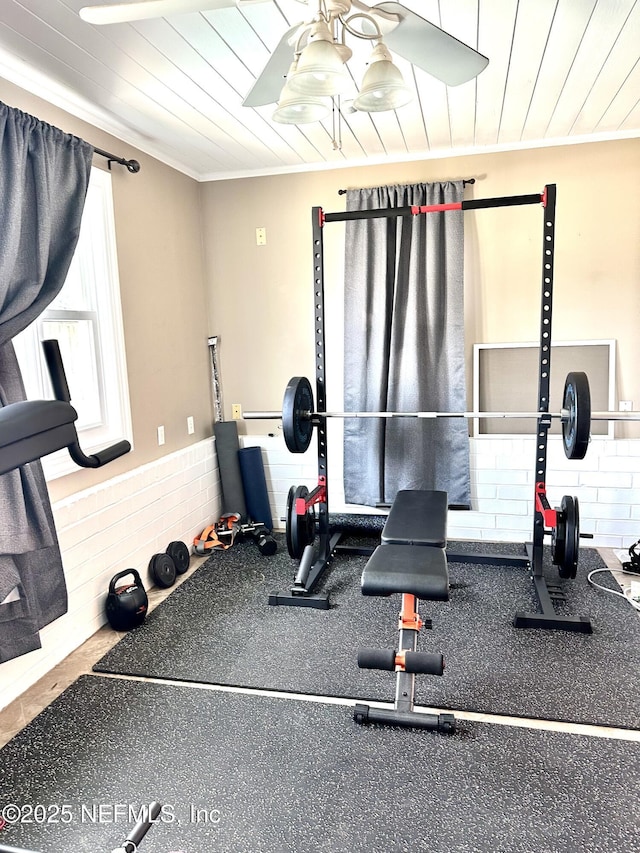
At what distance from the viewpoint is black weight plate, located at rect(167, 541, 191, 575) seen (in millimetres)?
3188

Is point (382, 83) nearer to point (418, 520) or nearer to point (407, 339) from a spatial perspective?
point (418, 520)

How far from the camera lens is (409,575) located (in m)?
1.93

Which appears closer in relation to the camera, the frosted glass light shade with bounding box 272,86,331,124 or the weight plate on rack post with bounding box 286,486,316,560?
the frosted glass light shade with bounding box 272,86,331,124

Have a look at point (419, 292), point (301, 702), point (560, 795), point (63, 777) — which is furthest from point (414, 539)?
point (419, 292)

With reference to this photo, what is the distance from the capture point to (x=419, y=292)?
11.2 ft

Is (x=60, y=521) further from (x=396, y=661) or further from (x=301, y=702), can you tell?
(x=396, y=661)

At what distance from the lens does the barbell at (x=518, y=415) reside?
246cm

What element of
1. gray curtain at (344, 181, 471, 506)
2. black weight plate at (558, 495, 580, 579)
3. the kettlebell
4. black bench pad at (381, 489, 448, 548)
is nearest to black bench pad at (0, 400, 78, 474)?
black bench pad at (381, 489, 448, 548)

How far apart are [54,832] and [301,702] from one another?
0.83m

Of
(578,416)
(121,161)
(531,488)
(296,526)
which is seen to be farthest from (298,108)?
(531,488)

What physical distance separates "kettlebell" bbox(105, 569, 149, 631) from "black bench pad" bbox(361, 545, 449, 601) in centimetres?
121

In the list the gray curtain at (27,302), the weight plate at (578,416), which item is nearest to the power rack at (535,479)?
the weight plate at (578,416)

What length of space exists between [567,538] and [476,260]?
173 cm

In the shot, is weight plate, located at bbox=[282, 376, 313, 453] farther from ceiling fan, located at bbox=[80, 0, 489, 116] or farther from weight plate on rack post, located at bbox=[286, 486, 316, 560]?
ceiling fan, located at bbox=[80, 0, 489, 116]
